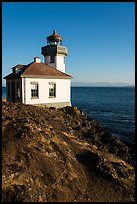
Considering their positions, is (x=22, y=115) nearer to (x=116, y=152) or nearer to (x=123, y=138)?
(x=116, y=152)

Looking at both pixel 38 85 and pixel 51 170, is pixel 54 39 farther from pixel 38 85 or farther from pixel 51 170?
pixel 51 170

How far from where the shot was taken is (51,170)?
35.8 feet

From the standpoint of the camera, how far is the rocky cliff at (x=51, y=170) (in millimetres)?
9375

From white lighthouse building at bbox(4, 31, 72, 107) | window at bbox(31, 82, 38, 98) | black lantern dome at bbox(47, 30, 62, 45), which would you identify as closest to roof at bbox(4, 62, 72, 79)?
white lighthouse building at bbox(4, 31, 72, 107)

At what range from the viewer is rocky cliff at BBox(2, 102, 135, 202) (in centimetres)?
938

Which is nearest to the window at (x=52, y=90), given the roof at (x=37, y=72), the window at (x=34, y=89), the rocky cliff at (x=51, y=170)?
the roof at (x=37, y=72)

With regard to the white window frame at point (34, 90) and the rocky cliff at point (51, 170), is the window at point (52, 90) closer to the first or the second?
the white window frame at point (34, 90)

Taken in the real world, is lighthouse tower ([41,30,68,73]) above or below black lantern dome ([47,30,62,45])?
below

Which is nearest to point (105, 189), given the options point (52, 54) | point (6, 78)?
point (6, 78)

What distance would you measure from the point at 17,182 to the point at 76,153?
5.56 metres

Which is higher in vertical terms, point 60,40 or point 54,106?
point 60,40

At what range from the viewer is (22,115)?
638 inches

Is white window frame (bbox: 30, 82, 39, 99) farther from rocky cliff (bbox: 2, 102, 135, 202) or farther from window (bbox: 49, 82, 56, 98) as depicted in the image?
rocky cliff (bbox: 2, 102, 135, 202)

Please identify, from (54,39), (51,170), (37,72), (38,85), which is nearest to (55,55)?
(54,39)
